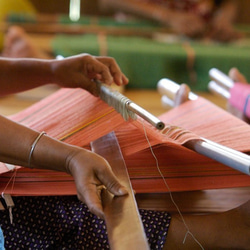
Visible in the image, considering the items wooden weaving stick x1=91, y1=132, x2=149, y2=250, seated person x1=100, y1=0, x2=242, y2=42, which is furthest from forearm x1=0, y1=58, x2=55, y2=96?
seated person x1=100, y1=0, x2=242, y2=42

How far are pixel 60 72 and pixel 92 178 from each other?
558 millimetres

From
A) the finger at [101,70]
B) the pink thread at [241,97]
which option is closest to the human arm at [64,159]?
the finger at [101,70]

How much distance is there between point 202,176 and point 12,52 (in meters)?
2.25

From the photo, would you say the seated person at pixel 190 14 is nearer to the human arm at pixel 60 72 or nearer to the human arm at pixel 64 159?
the human arm at pixel 60 72

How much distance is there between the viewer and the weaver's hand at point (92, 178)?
2.39ft

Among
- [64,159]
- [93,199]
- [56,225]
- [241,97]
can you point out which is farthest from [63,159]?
[241,97]

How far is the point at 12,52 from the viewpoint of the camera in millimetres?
2953

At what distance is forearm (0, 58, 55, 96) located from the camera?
4.03 ft

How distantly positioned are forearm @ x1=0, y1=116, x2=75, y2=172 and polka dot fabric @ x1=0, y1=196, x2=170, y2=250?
17 cm

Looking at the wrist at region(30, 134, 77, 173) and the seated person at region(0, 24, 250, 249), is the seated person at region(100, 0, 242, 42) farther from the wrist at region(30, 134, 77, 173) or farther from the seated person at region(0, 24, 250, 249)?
the wrist at region(30, 134, 77, 173)

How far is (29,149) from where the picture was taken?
2.64 feet

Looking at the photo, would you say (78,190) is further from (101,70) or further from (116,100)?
(101,70)

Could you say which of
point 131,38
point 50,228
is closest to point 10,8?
point 131,38

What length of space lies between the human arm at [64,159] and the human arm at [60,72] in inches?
16.7
